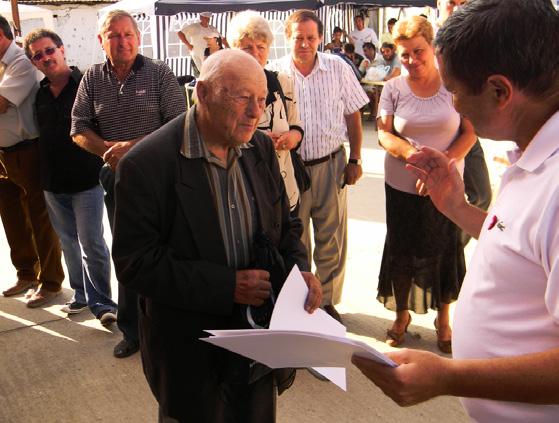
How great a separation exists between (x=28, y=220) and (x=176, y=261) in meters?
3.22

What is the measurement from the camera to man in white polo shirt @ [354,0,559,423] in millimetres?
1179

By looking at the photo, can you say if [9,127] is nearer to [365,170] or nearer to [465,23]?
[465,23]

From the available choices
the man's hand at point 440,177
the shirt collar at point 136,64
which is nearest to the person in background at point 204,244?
the man's hand at point 440,177

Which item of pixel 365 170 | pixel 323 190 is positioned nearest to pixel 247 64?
pixel 323 190

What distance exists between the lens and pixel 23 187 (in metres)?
4.48

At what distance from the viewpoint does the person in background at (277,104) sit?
353 cm

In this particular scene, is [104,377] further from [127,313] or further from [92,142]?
[92,142]

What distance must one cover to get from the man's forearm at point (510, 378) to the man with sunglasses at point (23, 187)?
12.4ft

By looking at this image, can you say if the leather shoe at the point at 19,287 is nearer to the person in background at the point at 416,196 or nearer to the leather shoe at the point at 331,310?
the leather shoe at the point at 331,310

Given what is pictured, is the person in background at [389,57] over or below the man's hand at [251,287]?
below

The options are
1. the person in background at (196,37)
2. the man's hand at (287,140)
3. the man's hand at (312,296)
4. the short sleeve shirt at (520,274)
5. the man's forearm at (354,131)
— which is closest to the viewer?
the short sleeve shirt at (520,274)

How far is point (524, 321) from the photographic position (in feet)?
4.10

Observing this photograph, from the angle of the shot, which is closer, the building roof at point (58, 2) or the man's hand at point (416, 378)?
the man's hand at point (416, 378)

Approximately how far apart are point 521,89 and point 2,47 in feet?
13.2
